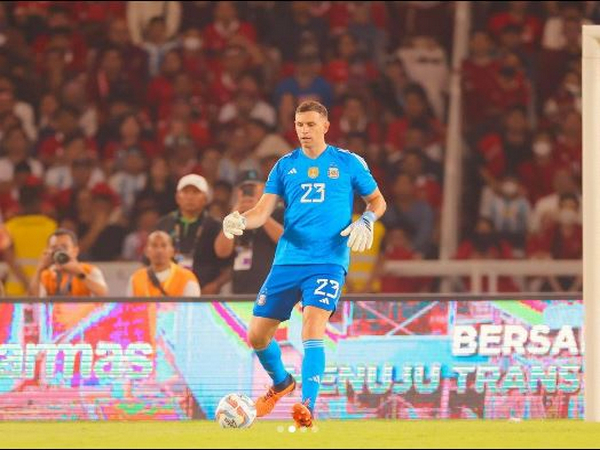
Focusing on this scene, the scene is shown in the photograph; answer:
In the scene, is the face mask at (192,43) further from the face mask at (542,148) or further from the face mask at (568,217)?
the face mask at (568,217)

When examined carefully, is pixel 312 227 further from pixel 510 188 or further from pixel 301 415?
pixel 510 188

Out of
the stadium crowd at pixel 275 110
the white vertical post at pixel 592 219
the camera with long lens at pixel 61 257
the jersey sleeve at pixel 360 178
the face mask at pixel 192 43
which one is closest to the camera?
the jersey sleeve at pixel 360 178

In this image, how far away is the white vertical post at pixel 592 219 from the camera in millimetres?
11828

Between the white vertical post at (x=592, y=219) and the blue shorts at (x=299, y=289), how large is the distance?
1.95 meters

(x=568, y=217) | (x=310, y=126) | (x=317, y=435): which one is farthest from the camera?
(x=568, y=217)

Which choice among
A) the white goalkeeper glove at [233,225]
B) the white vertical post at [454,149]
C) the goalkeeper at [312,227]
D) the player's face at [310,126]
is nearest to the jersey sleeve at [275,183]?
the goalkeeper at [312,227]

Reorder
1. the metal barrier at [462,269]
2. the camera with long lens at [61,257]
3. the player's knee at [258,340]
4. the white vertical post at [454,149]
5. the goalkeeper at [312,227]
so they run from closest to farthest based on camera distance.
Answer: the goalkeeper at [312,227] < the player's knee at [258,340] < the camera with long lens at [61,257] < the metal barrier at [462,269] < the white vertical post at [454,149]

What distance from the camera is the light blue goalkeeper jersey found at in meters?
10.7

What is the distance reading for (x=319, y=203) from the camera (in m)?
10.8

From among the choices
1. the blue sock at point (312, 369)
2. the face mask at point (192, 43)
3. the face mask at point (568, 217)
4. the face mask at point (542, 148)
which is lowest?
the blue sock at point (312, 369)

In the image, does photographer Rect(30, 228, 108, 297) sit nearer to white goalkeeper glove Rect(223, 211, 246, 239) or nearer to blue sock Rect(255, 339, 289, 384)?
blue sock Rect(255, 339, 289, 384)

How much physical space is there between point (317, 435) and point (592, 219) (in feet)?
9.32

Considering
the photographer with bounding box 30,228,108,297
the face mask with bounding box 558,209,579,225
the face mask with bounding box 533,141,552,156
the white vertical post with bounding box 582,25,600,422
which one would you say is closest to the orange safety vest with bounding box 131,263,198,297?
the photographer with bounding box 30,228,108,297

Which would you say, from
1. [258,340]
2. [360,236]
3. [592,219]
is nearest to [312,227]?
[360,236]
